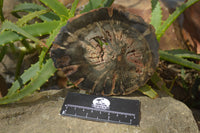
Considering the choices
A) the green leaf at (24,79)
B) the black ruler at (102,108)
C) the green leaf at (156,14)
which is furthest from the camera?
the green leaf at (156,14)

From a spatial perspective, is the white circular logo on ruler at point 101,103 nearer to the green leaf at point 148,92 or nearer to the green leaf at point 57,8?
the green leaf at point 148,92

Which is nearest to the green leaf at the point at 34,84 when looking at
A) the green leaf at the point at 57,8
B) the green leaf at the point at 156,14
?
the green leaf at the point at 57,8

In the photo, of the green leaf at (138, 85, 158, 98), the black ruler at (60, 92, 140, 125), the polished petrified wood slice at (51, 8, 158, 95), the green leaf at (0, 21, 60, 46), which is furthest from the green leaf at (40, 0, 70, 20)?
the green leaf at (138, 85, 158, 98)

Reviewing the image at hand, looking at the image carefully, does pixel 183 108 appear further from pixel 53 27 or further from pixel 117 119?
pixel 53 27

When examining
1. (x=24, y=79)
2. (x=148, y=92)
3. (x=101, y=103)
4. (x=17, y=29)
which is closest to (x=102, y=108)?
(x=101, y=103)

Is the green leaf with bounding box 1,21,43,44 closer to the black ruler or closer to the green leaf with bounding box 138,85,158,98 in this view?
the black ruler

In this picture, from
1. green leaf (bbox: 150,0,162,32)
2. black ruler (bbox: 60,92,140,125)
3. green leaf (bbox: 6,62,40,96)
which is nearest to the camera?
black ruler (bbox: 60,92,140,125)

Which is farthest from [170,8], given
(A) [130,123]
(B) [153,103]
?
(A) [130,123]
